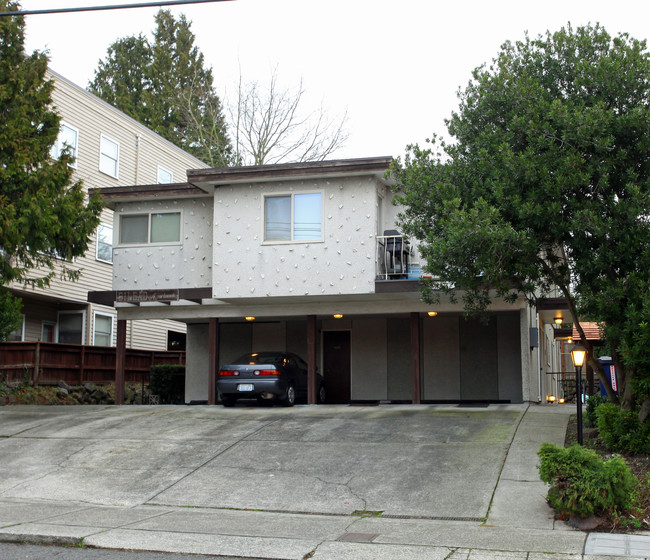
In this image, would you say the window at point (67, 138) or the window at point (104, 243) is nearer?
the window at point (67, 138)

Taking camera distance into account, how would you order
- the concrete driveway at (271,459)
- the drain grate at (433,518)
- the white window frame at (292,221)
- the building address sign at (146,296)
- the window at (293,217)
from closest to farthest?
the drain grate at (433,518)
the concrete driveway at (271,459)
the white window frame at (292,221)
the window at (293,217)
the building address sign at (146,296)

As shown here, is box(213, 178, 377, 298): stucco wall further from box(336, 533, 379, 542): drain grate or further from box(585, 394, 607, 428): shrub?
box(336, 533, 379, 542): drain grate

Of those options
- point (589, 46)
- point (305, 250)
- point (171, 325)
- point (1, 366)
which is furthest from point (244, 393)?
point (171, 325)

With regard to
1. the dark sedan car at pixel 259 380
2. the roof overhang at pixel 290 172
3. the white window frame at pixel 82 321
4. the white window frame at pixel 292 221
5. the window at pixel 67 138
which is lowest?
the dark sedan car at pixel 259 380

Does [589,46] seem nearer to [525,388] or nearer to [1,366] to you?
[525,388]

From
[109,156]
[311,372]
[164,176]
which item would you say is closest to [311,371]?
[311,372]

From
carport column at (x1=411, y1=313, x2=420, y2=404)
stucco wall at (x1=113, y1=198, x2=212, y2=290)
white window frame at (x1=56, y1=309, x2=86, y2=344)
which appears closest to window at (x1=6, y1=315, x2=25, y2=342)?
white window frame at (x1=56, y1=309, x2=86, y2=344)

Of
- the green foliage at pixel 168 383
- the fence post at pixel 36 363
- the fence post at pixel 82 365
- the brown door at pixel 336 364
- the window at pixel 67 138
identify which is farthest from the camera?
the window at pixel 67 138

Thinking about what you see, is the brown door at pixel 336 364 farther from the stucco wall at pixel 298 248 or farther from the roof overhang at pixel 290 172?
the roof overhang at pixel 290 172

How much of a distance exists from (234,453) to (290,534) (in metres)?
4.29

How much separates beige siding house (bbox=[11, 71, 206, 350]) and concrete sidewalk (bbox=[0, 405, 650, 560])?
29.2ft

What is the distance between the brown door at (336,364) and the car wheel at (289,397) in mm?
2852

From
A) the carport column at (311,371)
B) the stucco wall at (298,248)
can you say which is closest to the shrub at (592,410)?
the stucco wall at (298,248)

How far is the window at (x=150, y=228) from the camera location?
19094 millimetres
